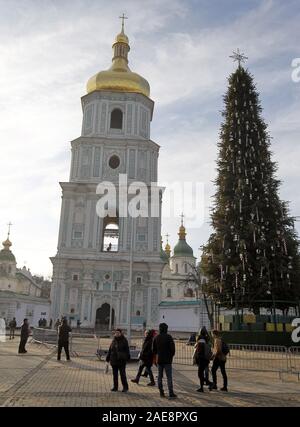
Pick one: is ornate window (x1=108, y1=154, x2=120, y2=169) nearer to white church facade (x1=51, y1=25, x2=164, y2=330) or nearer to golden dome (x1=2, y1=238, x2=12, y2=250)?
white church facade (x1=51, y1=25, x2=164, y2=330)

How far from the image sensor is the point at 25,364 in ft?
50.0

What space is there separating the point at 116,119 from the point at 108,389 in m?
40.0

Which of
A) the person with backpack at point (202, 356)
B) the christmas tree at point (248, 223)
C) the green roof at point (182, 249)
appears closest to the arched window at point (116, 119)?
the christmas tree at point (248, 223)

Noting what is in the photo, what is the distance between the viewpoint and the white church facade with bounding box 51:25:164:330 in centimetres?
4109

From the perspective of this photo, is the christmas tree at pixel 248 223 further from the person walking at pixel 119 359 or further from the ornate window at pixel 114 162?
the ornate window at pixel 114 162

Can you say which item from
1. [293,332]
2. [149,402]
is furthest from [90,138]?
[149,402]

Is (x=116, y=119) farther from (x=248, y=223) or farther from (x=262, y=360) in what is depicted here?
(x=262, y=360)

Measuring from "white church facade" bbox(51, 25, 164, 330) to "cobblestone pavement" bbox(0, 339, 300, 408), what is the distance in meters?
24.3

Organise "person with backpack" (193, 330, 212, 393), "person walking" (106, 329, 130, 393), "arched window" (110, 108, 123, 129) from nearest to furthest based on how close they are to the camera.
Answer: "person walking" (106, 329, 130, 393)
"person with backpack" (193, 330, 212, 393)
"arched window" (110, 108, 123, 129)

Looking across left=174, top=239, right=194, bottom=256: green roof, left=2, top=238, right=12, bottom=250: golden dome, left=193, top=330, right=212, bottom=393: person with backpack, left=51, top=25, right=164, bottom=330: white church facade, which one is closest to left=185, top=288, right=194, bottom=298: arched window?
left=174, top=239, right=194, bottom=256: green roof

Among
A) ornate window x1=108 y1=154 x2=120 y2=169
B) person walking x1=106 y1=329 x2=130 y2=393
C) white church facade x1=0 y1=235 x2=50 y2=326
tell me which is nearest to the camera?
person walking x1=106 y1=329 x2=130 y2=393

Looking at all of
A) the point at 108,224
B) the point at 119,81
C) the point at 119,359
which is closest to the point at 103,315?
the point at 108,224

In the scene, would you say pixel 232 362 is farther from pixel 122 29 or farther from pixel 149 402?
pixel 122 29
